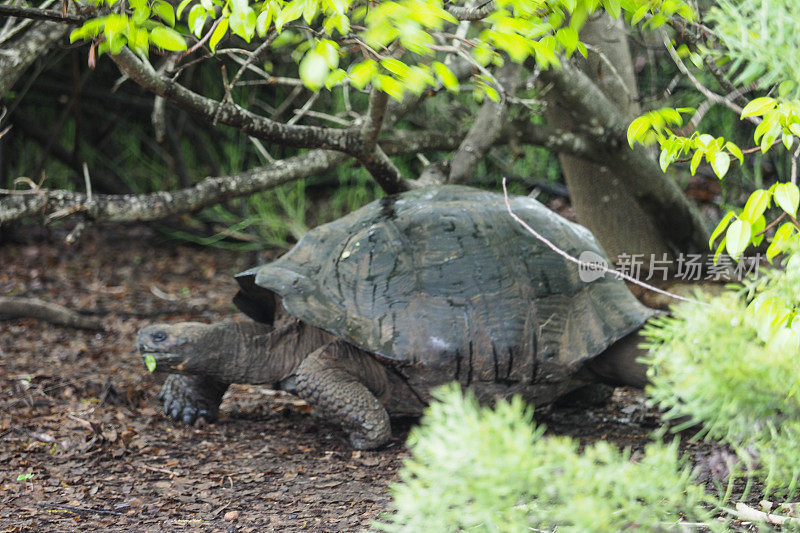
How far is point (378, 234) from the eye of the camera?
3662mm

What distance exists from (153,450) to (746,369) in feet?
8.77

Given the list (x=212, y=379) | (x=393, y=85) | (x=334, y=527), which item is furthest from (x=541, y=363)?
(x=393, y=85)

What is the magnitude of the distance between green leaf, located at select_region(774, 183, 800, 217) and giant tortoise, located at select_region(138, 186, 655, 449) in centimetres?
185

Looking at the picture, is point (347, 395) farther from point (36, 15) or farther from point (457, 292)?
point (36, 15)

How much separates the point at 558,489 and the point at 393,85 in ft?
3.75

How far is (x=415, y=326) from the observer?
11.1 feet

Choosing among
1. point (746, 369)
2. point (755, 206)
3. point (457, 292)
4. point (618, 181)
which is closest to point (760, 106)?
point (755, 206)

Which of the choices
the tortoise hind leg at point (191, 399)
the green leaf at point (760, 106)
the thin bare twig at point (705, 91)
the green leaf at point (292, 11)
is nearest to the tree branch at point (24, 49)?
the tortoise hind leg at point (191, 399)

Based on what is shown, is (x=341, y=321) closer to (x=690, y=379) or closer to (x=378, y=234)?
(x=378, y=234)

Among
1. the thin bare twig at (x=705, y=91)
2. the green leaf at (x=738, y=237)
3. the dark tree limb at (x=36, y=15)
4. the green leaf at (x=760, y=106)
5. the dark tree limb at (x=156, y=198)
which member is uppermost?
the thin bare twig at (x=705, y=91)

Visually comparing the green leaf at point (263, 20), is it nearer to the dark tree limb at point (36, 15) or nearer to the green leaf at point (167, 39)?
the green leaf at point (167, 39)

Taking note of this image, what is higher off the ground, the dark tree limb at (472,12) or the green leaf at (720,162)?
the dark tree limb at (472,12)

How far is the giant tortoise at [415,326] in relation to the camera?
3422 millimetres

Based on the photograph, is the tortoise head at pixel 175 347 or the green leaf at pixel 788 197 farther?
the tortoise head at pixel 175 347
